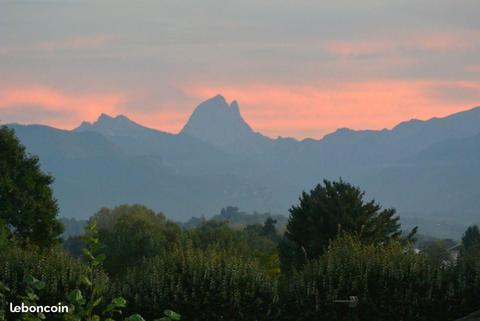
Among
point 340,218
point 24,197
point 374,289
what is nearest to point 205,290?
point 374,289

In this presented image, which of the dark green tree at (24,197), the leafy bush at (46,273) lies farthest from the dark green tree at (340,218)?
the leafy bush at (46,273)

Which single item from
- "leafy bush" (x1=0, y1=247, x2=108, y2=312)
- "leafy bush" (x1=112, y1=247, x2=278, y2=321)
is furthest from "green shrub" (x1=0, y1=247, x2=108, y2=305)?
"leafy bush" (x1=112, y1=247, x2=278, y2=321)

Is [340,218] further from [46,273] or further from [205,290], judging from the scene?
[46,273]

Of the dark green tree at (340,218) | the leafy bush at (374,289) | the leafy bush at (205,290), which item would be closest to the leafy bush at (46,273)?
the leafy bush at (205,290)

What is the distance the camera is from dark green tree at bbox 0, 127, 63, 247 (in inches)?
1957

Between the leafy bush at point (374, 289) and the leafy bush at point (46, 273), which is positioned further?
the leafy bush at point (46, 273)

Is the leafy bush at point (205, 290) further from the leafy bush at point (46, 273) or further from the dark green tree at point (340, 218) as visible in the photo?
the dark green tree at point (340, 218)

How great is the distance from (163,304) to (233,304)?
1.96 metres

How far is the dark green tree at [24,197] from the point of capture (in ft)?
163

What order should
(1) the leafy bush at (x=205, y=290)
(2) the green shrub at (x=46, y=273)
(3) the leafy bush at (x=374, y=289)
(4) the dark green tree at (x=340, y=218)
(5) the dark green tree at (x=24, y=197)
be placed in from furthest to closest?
(5) the dark green tree at (x=24, y=197)
(4) the dark green tree at (x=340, y=218)
(1) the leafy bush at (x=205, y=290)
(2) the green shrub at (x=46, y=273)
(3) the leafy bush at (x=374, y=289)

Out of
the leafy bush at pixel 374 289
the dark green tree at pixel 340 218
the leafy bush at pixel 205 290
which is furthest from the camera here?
the dark green tree at pixel 340 218

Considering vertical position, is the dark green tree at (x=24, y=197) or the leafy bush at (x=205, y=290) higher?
the dark green tree at (x=24, y=197)

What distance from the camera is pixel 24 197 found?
165 feet

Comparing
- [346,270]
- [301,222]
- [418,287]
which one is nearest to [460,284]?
[418,287]
